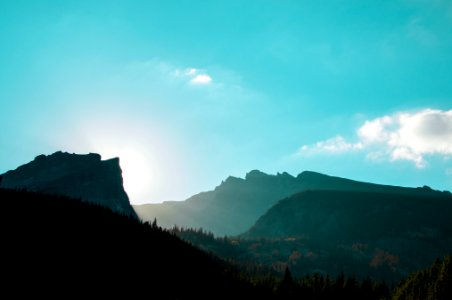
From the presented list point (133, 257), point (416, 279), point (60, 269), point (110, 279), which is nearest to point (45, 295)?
point (60, 269)

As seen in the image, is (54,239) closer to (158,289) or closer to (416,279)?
(158,289)

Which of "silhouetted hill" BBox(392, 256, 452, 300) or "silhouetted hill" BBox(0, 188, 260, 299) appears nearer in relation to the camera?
"silhouetted hill" BBox(0, 188, 260, 299)

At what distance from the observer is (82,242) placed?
598 feet

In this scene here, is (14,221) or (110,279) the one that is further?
(14,221)

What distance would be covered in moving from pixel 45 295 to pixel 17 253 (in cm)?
2978

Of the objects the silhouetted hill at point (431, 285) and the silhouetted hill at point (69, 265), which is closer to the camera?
the silhouetted hill at point (69, 265)

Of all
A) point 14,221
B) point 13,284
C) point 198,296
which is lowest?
point 198,296

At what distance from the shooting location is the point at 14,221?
172500 mm

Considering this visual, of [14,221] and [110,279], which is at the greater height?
[14,221]

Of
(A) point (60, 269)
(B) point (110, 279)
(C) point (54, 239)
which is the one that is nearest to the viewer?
(A) point (60, 269)

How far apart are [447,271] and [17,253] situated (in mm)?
149595

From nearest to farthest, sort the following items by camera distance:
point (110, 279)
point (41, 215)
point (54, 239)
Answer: point (110, 279), point (54, 239), point (41, 215)

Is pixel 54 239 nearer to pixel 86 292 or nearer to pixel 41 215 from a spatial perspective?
pixel 41 215

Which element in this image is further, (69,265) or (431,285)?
(431,285)
